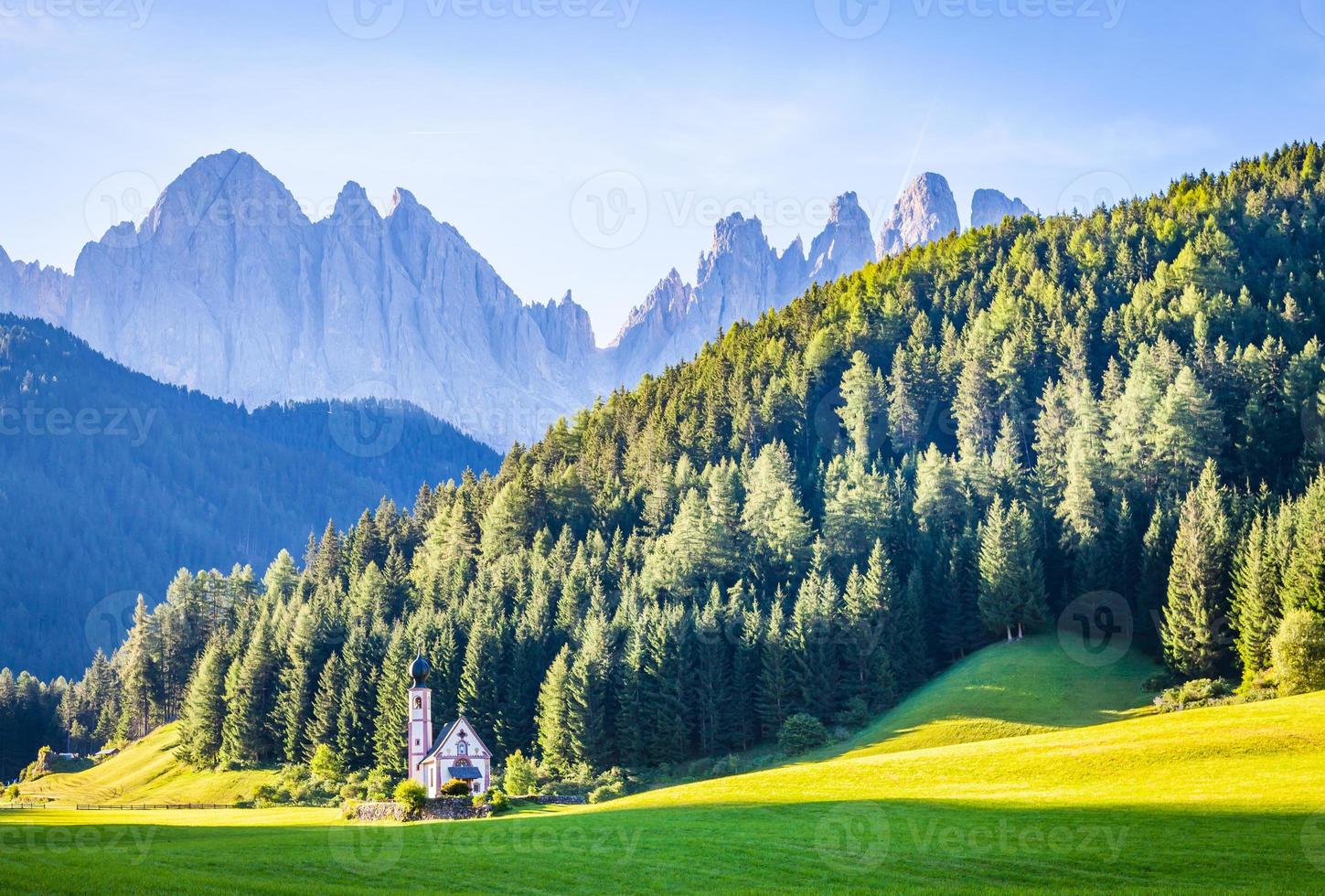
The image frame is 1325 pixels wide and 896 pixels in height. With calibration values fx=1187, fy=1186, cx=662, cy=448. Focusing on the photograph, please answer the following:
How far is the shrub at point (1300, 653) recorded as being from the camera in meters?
72.1

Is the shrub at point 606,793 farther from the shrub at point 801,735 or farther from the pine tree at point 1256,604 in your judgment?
the pine tree at point 1256,604

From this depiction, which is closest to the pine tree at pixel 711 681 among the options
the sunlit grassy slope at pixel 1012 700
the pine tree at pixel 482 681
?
the sunlit grassy slope at pixel 1012 700

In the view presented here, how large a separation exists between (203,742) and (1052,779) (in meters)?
96.6

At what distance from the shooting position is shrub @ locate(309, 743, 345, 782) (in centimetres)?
10319

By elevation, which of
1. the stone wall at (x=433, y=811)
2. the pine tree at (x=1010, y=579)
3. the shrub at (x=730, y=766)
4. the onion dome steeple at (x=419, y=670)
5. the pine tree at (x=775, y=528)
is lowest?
the shrub at (x=730, y=766)

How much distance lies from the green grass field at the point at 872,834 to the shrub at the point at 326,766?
29934mm

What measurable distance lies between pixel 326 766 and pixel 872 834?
6903cm

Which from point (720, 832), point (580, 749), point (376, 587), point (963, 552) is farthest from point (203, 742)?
point (720, 832)

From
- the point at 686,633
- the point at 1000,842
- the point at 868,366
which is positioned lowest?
the point at 1000,842

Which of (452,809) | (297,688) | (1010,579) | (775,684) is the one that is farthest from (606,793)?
(297,688)

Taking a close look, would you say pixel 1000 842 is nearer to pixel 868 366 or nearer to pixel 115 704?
pixel 868 366

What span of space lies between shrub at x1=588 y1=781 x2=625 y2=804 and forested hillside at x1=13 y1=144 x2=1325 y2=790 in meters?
10.1

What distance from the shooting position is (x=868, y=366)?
14650cm

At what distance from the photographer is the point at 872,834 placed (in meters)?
47.2
